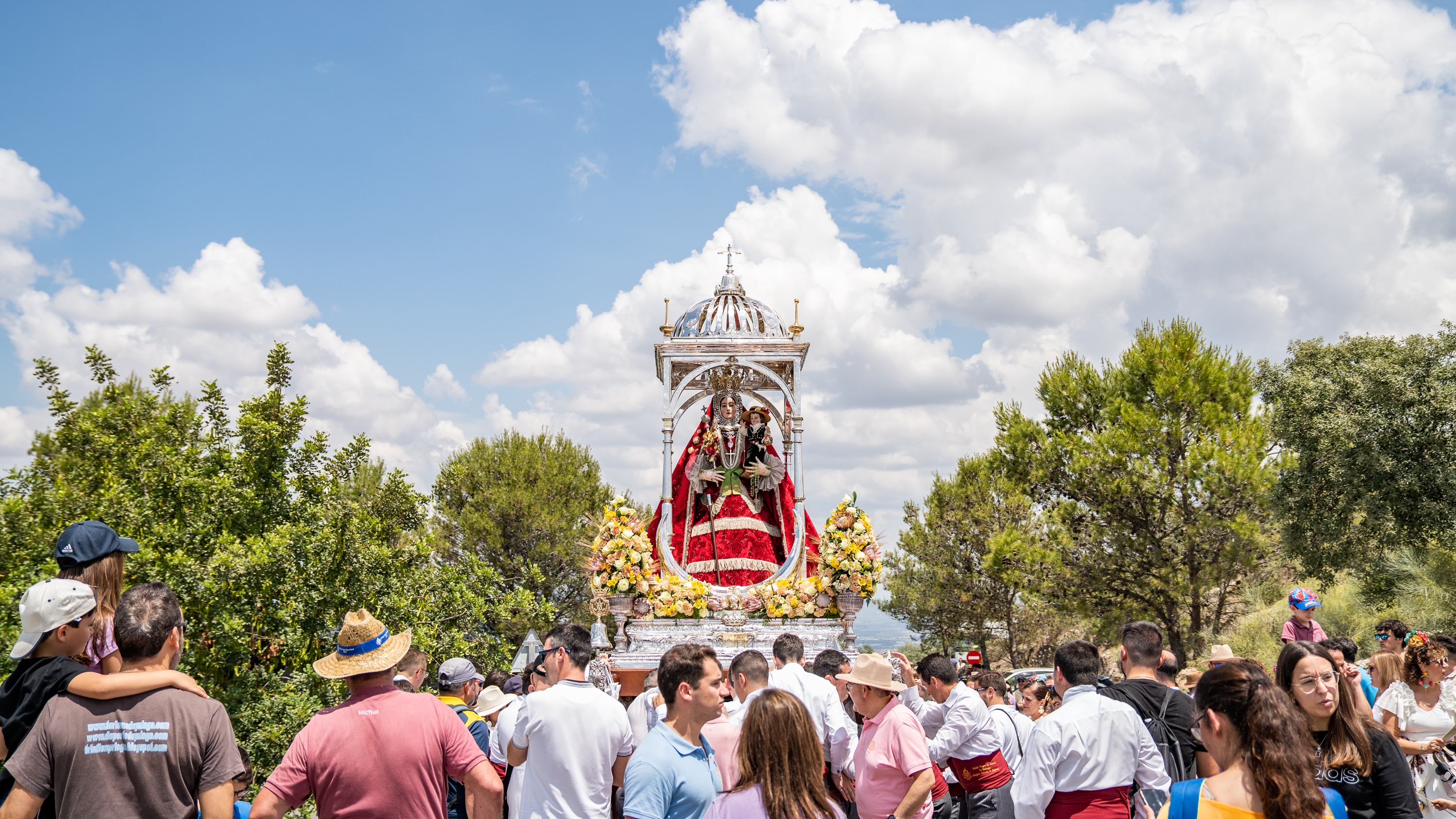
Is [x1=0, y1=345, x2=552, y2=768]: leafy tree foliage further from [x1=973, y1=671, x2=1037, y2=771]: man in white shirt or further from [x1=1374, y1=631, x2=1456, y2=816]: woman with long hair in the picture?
[x1=1374, y1=631, x2=1456, y2=816]: woman with long hair

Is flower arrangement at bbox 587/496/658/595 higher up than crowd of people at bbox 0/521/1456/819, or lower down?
higher up

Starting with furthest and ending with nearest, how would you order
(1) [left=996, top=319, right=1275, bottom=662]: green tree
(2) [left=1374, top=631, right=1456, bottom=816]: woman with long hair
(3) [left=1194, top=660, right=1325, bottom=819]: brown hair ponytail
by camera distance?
(1) [left=996, top=319, right=1275, bottom=662]: green tree, (2) [left=1374, top=631, right=1456, bottom=816]: woman with long hair, (3) [left=1194, top=660, right=1325, bottom=819]: brown hair ponytail

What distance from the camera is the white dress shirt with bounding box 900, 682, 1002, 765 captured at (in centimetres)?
595

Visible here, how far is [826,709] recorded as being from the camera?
6.13 meters

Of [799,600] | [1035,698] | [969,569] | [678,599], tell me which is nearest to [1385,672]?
[1035,698]

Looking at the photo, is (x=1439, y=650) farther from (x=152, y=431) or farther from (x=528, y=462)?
(x=528, y=462)

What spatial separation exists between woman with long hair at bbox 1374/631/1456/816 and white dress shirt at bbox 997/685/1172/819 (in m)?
1.84

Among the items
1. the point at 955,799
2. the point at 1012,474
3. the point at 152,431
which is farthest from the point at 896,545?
the point at 955,799

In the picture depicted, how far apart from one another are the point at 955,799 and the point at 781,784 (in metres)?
3.57

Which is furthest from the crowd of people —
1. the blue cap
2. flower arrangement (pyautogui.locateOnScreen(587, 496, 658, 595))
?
flower arrangement (pyautogui.locateOnScreen(587, 496, 658, 595))

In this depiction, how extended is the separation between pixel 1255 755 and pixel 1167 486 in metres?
24.4

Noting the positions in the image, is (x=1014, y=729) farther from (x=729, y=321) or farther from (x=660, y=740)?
(x=729, y=321)

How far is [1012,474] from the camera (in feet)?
93.8

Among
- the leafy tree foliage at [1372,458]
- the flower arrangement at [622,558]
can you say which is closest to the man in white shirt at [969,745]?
the flower arrangement at [622,558]
